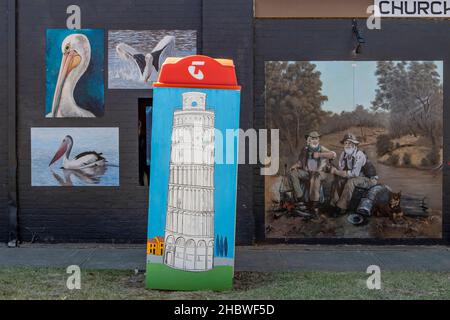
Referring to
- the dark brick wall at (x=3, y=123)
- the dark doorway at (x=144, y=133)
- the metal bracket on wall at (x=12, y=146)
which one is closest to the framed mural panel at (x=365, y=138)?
the dark doorway at (x=144, y=133)

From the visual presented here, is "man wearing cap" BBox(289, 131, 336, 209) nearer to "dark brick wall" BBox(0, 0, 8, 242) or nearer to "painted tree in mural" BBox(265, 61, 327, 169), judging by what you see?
"painted tree in mural" BBox(265, 61, 327, 169)

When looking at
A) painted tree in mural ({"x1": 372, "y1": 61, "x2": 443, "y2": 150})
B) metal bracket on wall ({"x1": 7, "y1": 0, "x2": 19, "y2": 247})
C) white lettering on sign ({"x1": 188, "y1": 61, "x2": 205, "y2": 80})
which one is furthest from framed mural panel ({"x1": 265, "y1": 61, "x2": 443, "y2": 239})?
metal bracket on wall ({"x1": 7, "y1": 0, "x2": 19, "y2": 247})

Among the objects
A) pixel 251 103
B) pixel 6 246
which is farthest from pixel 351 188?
pixel 6 246

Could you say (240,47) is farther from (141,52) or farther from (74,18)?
(74,18)

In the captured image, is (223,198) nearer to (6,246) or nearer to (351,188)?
(351,188)

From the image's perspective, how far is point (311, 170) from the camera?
9.05 metres

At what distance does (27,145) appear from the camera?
9.04 m

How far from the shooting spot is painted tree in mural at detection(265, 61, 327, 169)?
8992 millimetres

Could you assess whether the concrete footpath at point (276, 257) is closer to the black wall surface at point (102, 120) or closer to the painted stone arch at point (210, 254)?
the black wall surface at point (102, 120)

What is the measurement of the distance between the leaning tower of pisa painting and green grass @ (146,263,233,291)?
10 centimetres

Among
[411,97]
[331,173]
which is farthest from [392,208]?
[411,97]

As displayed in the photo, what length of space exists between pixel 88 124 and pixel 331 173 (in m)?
3.66

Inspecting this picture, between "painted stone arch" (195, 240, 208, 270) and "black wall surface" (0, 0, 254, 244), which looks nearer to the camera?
"painted stone arch" (195, 240, 208, 270)

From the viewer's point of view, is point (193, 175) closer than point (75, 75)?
Yes
